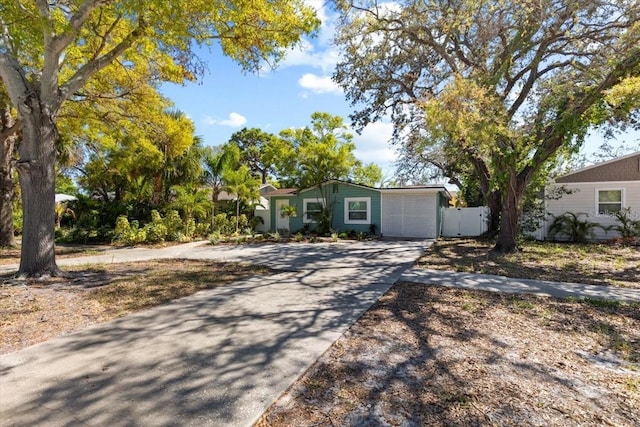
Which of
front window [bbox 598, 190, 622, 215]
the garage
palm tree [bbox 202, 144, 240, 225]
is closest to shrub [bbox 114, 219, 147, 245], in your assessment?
palm tree [bbox 202, 144, 240, 225]

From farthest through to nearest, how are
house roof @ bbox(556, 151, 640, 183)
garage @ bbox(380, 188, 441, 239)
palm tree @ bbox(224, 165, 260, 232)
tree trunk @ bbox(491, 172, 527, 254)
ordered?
1. garage @ bbox(380, 188, 441, 239)
2. palm tree @ bbox(224, 165, 260, 232)
3. house roof @ bbox(556, 151, 640, 183)
4. tree trunk @ bbox(491, 172, 527, 254)

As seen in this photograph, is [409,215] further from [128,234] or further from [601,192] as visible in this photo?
[128,234]

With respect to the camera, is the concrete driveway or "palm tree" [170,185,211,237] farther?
"palm tree" [170,185,211,237]

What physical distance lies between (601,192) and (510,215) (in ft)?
22.5

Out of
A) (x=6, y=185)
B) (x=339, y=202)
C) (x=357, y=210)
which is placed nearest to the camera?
(x=6, y=185)

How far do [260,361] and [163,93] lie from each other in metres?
10.4

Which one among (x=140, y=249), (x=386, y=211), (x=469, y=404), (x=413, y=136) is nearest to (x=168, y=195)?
(x=140, y=249)

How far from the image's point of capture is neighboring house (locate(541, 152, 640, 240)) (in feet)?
44.5

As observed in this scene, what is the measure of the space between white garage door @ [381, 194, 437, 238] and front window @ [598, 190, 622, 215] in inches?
256

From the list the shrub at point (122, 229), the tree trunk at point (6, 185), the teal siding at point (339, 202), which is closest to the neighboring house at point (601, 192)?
the teal siding at point (339, 202)

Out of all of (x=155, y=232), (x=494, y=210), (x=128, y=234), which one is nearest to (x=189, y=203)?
(x=155, y=232)

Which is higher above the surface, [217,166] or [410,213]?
[217,166]

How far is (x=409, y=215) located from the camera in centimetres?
1653

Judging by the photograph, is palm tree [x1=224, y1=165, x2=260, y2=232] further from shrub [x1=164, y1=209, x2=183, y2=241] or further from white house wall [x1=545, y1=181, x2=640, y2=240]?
white house wall [x1=545, y1=181, x2=640, y2=240]
